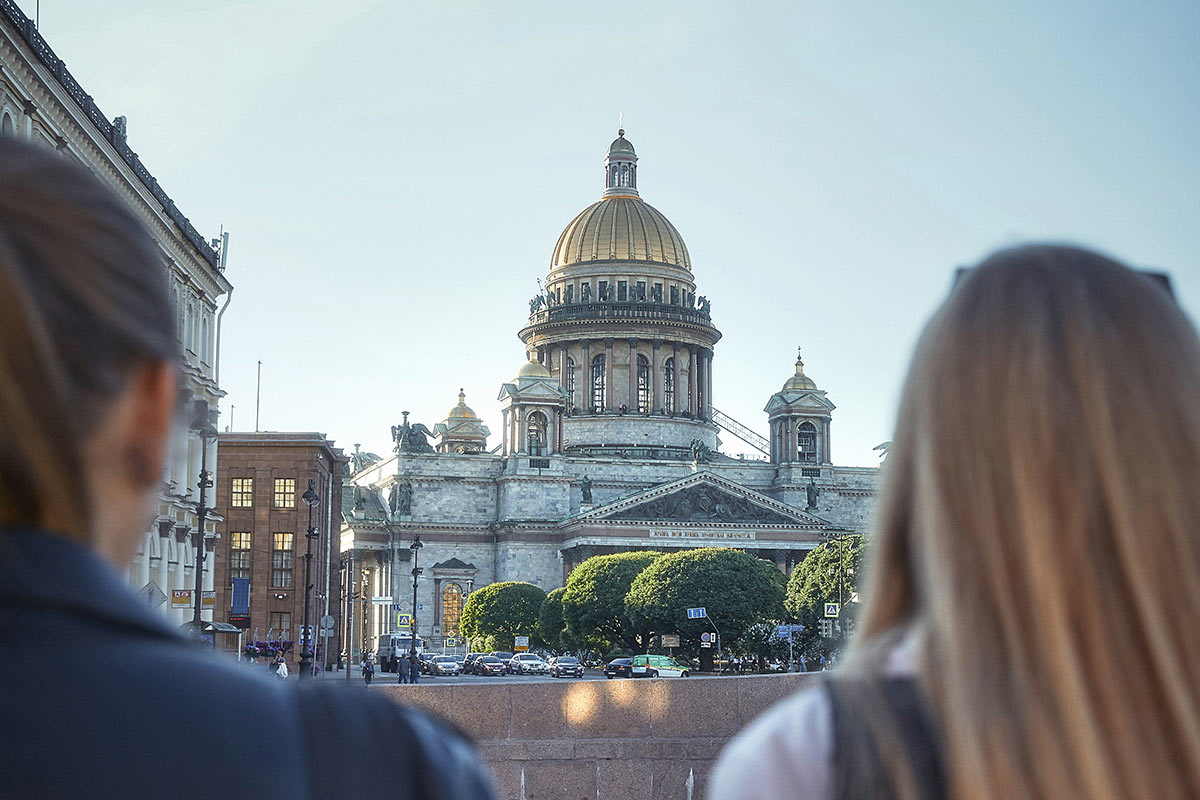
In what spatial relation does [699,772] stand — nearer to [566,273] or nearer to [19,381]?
[19,381]

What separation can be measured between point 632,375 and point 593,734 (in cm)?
10555

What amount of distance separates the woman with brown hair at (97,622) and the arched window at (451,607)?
10554 centimetres

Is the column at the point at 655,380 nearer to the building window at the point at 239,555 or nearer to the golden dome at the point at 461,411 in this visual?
the golden dome at the point at 461,411

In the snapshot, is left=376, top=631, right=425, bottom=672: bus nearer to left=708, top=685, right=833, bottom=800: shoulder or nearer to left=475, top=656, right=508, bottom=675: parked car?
left=475, top=656, right=508, bottom=675: parked car

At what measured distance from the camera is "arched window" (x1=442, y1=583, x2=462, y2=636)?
107 metres

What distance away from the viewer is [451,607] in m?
107

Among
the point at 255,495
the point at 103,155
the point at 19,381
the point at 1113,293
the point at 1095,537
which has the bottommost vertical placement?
the point at 1095,537

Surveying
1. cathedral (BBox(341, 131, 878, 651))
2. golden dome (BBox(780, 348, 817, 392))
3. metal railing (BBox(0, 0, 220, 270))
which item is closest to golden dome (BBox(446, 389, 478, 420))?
cathedral (BBox(341, 131, 878, 651))

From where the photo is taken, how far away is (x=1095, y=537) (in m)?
2.04

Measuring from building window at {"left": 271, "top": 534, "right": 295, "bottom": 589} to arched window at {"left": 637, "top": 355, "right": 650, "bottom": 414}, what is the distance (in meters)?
50.7

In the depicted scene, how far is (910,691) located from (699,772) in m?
15.0

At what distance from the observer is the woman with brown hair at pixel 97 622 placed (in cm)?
179

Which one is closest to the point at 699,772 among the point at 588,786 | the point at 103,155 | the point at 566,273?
the point at 588,786

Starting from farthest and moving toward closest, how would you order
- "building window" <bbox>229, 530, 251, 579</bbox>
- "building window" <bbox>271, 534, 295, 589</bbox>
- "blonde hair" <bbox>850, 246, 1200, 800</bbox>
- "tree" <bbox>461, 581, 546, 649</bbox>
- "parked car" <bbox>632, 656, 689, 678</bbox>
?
"tree" <bbox>461, 581, 546, 649</bbox>
"building window" <bbox>271, 534, 295, 589</bbox>
"building window" <bbox>229, 530, 251, 579</bbox>
"parked car" <bbox>632, 656, 689, 678</bbox>
"blonde hair" <bbox>850, 246, 1200, 800</bbox>
